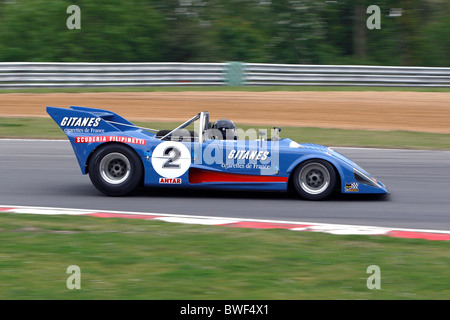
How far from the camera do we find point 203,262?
554 centimetres

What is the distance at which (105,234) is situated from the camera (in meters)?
6.45

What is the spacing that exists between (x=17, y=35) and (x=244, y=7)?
29.2 ft

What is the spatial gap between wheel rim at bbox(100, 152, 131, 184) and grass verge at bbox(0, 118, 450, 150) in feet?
16.6

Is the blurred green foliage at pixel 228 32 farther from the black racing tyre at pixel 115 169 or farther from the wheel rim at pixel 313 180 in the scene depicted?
the wheel rim at pixel 313 180

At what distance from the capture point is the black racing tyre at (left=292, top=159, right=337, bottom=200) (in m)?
8.08

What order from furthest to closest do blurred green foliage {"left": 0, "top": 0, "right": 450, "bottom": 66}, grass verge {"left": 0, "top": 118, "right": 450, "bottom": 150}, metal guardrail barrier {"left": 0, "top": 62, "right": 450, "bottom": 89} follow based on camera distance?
1. blurred green foliage {"left": 0, "top": 0, "right": 450, "bottom": 66}
2. metal guardrail barrier {"left": 0, "top": 62, "right": 450, "bottom": 89}
3. grass verge {"left": 0, "top": 118, "right": 450, "bottom": 150}

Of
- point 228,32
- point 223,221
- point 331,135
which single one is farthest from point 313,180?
point 228,32

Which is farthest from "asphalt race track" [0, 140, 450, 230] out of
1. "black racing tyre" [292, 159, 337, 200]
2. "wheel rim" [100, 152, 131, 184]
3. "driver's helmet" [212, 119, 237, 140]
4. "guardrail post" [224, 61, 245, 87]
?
"guardrail post" [224, 61, 245, 87]

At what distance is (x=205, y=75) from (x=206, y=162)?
13043 millimetres

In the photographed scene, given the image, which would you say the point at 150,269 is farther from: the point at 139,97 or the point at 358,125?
the point at 139,97

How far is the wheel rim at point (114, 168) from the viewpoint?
833 centimetres

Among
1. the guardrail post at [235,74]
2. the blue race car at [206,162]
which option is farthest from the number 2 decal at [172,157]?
the guardrail post at [235,74]

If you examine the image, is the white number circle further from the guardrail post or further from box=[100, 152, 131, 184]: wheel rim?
the guardrail post

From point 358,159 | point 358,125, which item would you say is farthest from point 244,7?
point 358,159
